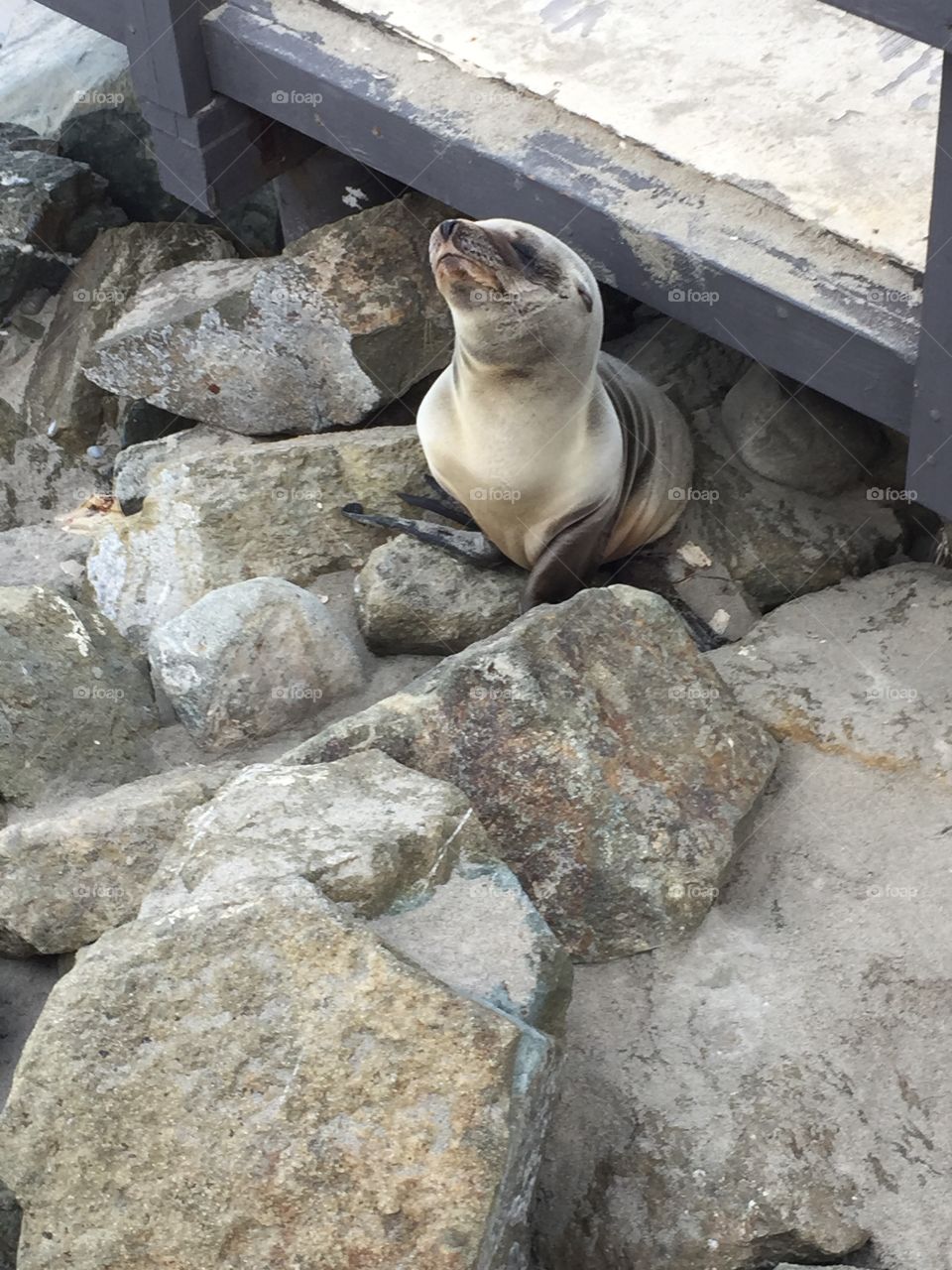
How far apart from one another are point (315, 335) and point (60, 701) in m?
1.74

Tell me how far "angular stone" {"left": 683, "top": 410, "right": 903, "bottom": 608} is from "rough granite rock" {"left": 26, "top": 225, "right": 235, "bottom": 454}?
2.49 meters

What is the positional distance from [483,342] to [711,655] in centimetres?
101

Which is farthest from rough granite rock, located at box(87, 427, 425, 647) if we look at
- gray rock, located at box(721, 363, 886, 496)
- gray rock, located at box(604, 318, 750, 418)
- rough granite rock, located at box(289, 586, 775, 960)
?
rough granite rock, located at box(289, 586, 775, 960)

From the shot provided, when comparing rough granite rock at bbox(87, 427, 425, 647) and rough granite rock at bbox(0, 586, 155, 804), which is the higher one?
rough granite rock at bbox(0, 586, 155, 804)

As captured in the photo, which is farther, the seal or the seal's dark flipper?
the seal's dark flipper

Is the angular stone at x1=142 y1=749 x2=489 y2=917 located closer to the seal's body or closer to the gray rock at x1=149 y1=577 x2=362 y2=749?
the gray rock at x1=149 y1=577 x2=362 y2=749

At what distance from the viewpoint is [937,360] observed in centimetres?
300

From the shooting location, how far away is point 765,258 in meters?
3.52

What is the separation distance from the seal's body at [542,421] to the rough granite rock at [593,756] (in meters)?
0.92

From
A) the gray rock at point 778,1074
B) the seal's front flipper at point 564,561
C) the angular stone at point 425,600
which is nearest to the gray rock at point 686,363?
the seal's front flipper at point 564,561

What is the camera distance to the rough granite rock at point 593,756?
9.54ft

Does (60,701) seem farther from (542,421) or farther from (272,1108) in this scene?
(272,1108)

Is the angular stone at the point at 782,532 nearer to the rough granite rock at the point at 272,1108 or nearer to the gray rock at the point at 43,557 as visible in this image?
the gray rock at the point at 43,557

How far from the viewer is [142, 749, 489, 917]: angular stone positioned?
2473 mm
